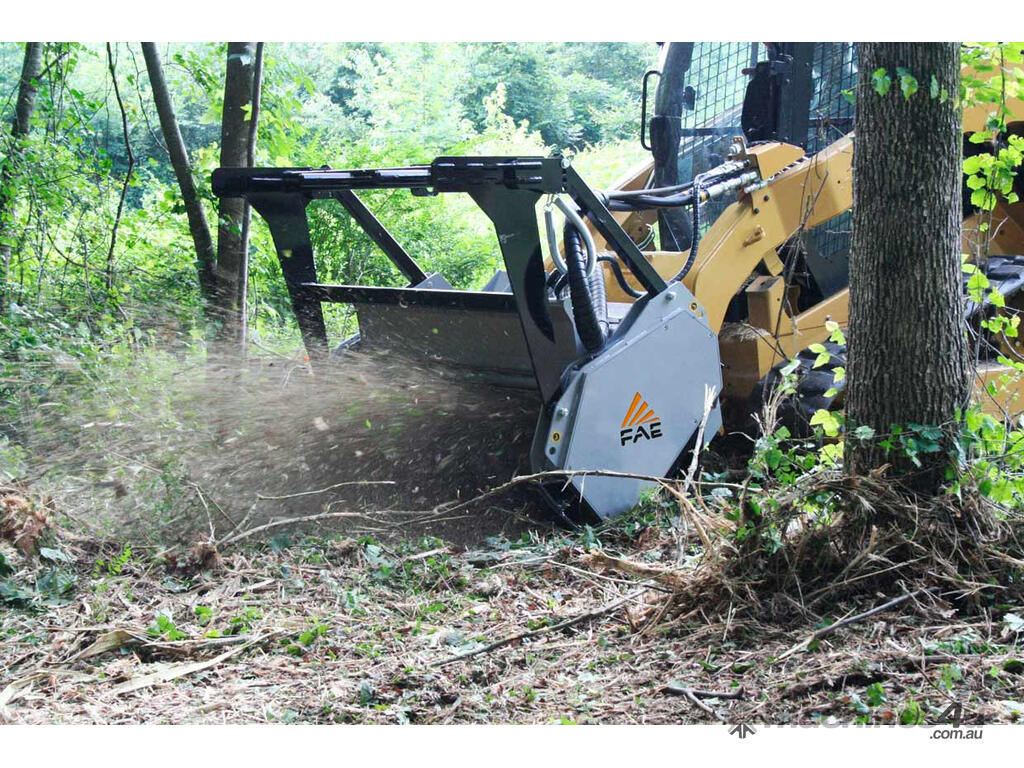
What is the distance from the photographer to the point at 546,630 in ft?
10.6

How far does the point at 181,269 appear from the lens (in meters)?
7.77

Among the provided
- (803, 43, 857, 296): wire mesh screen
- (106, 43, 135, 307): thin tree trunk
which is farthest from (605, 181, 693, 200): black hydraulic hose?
(106, 43, 135, 307): thin tree trunk

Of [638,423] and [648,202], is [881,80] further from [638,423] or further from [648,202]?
[638,423]

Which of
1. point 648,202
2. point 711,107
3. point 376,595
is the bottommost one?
point 376,595

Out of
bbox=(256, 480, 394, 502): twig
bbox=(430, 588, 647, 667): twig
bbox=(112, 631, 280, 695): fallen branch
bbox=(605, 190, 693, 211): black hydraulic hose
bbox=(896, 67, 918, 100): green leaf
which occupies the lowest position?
bbox=(112, 631, 280, 695): fallen branch

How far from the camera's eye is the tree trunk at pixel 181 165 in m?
6.53

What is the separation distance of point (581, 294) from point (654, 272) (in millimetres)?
480

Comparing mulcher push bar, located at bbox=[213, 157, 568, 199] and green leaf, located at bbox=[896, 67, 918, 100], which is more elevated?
green leaf, located at bbox=[896, 67, 918, 100]

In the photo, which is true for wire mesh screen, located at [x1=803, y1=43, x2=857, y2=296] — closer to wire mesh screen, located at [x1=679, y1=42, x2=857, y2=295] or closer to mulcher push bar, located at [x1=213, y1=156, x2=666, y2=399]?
wire mesh screen, located at [x1=679, y1=42, x2=857, y2=295]

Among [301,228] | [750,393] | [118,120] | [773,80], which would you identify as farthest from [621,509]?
[118,120]

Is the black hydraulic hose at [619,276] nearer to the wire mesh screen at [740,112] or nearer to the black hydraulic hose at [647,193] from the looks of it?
the black hydraulic hose at [647,193]

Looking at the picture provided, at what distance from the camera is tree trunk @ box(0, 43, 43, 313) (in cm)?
659

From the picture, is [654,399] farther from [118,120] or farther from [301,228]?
[118,120]

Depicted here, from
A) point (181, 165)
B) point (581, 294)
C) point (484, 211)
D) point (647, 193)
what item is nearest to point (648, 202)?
point (647, 193)
